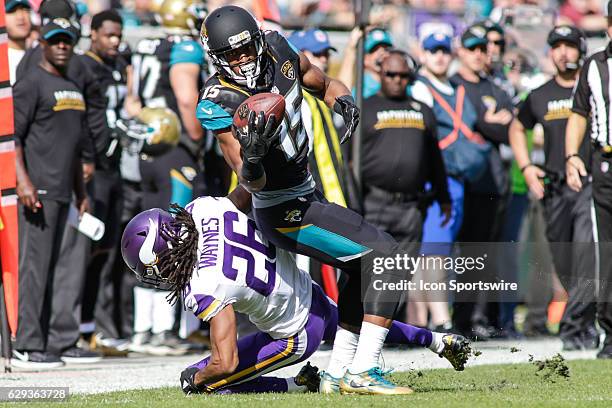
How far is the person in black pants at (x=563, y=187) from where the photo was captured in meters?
9.78

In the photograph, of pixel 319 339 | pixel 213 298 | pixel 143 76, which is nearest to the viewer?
pixel 213 298

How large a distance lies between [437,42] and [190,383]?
534 cm

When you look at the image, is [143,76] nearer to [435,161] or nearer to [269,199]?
[435,161]

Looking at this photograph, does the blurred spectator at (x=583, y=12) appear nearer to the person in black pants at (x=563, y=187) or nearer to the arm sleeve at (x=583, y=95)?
the person in black pants at (x=563, y=187)

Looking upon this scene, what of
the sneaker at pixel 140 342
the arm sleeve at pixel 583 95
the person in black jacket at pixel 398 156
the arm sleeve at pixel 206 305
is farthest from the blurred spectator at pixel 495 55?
the arm sleeve at pixel 206 305

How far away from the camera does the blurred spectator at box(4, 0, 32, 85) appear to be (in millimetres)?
9647

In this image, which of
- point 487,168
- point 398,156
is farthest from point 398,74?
point 487,168

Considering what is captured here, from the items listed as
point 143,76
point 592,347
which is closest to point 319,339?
point 592,347

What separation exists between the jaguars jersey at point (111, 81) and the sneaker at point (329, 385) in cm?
414

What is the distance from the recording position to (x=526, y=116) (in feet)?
35.1

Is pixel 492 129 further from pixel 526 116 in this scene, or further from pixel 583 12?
pixel 583 12

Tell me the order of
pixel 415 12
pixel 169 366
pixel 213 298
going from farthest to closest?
pixel 415 12, pixel 169 366, pixel 213 298

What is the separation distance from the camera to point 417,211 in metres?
10.6

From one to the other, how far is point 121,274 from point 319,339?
4359mm
